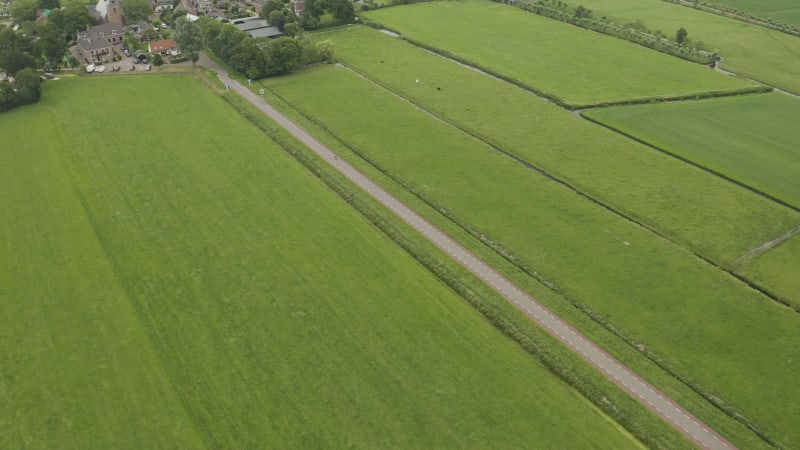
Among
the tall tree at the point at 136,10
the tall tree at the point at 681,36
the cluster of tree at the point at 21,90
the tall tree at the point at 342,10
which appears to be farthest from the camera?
the tall tree at the point at 342,10

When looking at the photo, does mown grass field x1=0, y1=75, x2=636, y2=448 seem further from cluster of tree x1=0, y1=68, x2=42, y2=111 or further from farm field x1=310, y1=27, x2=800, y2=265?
farm field x1=310, y1=27, x2=800, y2=265

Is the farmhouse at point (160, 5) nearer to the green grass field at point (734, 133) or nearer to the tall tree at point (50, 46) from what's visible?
the tall tree at point (50, 46)

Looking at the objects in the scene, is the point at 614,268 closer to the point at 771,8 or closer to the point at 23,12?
the point at 771,8

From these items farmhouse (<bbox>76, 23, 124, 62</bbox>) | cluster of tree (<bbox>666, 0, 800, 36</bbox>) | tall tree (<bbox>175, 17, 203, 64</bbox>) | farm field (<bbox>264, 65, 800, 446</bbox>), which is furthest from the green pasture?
farmhouse (<bbox>76, 23, 124, 62</bbox>)

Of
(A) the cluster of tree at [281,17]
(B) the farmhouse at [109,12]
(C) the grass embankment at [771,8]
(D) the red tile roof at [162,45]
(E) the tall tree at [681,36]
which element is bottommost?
(D) the red tile roof at [162,45]

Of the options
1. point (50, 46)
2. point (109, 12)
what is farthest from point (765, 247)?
point (109, 12)

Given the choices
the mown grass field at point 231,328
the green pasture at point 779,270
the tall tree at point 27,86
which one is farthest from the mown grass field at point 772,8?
the tall tree at point 27,86
